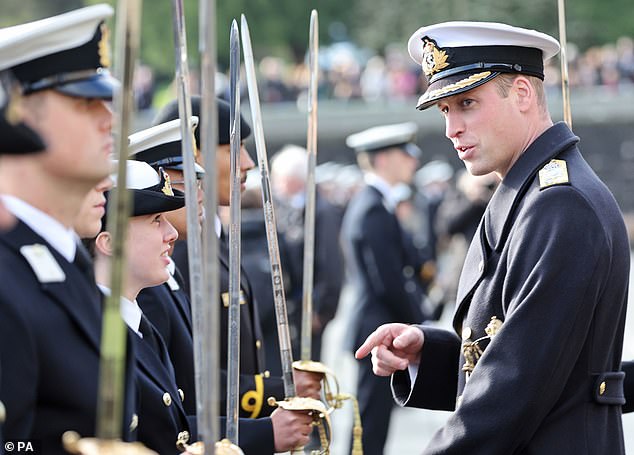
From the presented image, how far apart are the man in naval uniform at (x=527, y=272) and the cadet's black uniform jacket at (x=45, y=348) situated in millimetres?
1248

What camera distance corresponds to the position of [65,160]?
2619 millimetres

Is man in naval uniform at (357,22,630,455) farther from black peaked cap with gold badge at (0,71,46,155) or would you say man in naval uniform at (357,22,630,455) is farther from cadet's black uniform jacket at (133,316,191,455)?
black peaked cap with gold badge at (0,71,46,155)

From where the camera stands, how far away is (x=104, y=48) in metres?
2.84

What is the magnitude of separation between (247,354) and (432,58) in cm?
143

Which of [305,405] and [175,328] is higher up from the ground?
[175,328]

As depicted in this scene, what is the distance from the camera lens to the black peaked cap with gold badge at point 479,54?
3.91 meters

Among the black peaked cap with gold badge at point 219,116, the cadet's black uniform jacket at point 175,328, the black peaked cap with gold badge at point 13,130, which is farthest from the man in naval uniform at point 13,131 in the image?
the black peaked cap with gold badge at point 219,116

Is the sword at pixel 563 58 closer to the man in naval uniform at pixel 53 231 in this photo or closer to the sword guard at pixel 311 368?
the sword guard at pixel 311 368

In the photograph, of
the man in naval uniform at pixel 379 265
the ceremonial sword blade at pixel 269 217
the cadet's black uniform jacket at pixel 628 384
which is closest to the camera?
the ceremonial sword blade at pixel 269 217

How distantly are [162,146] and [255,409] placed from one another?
3.13 ft

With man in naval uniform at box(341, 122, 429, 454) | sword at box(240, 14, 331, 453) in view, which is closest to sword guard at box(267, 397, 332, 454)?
sword at box(240, 14, 331, 453)

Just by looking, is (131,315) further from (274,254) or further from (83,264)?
(83,264)

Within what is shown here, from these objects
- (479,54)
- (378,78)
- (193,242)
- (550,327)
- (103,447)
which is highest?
(378,78)

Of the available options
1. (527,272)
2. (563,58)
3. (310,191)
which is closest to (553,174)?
(527,272)
